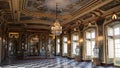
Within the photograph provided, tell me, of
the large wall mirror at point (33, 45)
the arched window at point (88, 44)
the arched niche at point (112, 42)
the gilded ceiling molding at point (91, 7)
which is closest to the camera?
the gilded ceiling molding at point (91, 7)

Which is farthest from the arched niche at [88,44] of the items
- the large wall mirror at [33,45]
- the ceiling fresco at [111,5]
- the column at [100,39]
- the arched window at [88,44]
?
the large wall mirror at [33,45]

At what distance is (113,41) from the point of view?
1173 centimetres

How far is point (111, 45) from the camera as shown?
1166cm

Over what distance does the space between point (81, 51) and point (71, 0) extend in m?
7.04

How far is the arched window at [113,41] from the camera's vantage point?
11.2 m

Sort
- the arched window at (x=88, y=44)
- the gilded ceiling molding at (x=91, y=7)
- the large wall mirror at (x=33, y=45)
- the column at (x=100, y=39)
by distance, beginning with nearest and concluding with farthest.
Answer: the gilded ceiling molding at (x=91, y=7), the column at (x=100, y=39), the arched window at (x=88, y=44), the large wall mirror at (x=33, y=45)

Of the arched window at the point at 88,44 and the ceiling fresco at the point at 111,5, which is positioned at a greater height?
the ceiling fresco at the point at 111,5

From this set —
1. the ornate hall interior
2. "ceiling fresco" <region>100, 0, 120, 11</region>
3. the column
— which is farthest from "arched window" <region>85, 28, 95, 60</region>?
"ceiling fresco" <region>100, 0, 120, 11</region>

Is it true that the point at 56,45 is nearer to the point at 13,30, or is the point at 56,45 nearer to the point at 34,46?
the point at 34,46

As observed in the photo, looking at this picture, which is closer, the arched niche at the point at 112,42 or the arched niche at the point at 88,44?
the arched niche at the point at 112,42

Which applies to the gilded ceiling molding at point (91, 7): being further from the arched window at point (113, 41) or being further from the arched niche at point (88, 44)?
the arched niche at point (88, 44)

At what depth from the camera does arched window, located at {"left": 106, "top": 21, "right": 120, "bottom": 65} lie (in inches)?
443

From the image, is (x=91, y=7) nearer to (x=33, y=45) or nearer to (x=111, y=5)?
(x=111, y=5)

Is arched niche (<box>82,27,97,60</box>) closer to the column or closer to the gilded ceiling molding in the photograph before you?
the column
